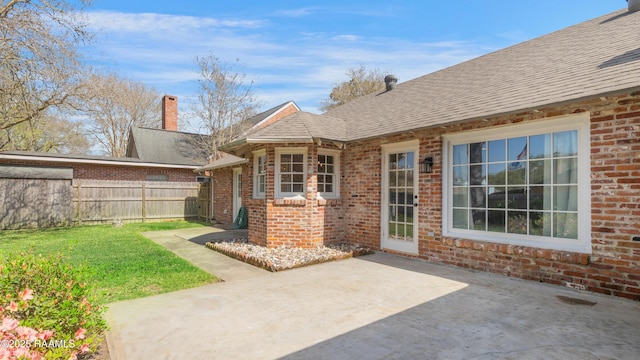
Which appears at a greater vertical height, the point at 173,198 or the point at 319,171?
the point at 319,171

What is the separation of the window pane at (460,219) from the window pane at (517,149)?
1214mm

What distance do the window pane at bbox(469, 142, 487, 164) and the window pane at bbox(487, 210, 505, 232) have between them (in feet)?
3.01

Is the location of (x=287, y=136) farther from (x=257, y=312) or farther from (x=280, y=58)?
(x=280, y=58)

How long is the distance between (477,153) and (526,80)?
1525mm

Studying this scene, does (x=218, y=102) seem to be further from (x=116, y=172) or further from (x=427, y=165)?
(x=427, y=165)

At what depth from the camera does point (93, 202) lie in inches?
516

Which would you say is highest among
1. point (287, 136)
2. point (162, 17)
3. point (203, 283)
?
point (162, 17)

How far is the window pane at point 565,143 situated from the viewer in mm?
4488

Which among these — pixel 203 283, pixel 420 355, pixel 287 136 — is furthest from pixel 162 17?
pixel 420 355

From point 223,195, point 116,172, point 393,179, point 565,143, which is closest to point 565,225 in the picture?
point 565,143

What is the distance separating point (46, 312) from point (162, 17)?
8.93m

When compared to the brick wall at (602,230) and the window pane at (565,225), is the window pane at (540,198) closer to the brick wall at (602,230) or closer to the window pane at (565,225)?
the window pane at (565,225)

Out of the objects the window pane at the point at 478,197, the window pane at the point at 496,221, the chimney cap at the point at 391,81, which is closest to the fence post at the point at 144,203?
the chimney cap at the point at 391,81

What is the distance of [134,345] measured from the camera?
298 centimetres
